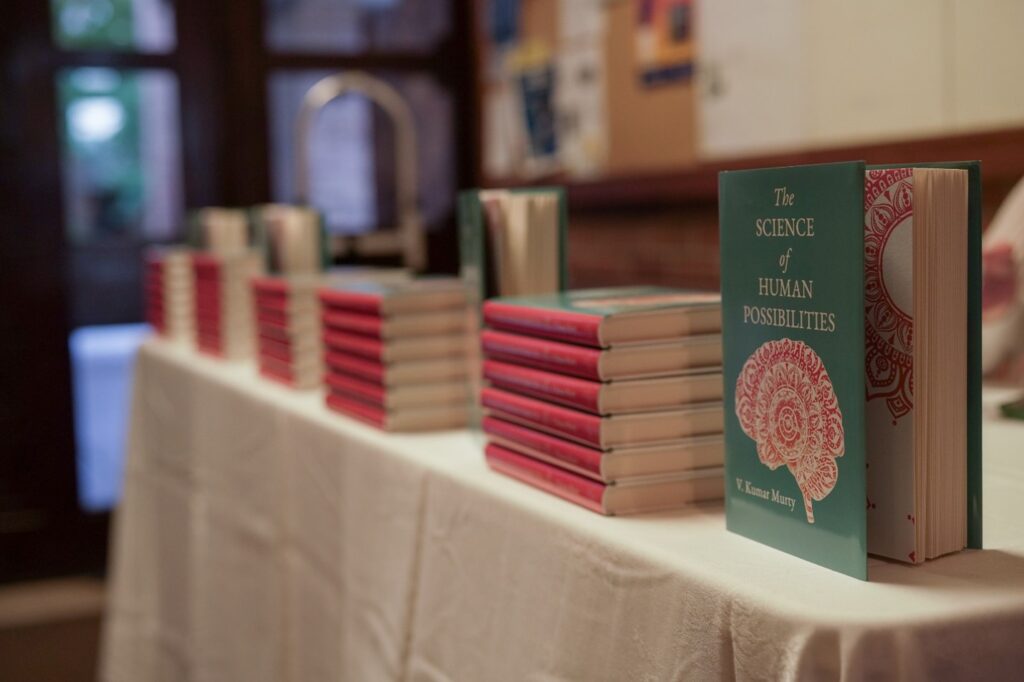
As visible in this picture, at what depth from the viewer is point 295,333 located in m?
1.86

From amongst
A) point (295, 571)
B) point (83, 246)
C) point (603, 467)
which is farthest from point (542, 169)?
point (603, 467)

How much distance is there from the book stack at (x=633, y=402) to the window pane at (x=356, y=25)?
13.2ft

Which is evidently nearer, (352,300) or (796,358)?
(796,358)

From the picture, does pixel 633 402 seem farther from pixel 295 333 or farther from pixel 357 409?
pixel 295 333

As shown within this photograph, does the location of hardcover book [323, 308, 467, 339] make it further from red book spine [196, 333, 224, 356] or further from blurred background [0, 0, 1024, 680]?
blurred background [0, 0, 1024, 680]

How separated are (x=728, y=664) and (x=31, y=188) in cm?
414

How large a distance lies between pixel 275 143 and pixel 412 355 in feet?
11.6

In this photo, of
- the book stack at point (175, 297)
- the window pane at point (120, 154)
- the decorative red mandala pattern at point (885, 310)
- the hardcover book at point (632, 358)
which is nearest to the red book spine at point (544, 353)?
the hardcover book at point (632, 358)

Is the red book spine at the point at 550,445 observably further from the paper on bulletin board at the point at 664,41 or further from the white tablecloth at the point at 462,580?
the paper on bulletin board at the point at 664,41

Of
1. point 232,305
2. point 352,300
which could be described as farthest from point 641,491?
point 232,305

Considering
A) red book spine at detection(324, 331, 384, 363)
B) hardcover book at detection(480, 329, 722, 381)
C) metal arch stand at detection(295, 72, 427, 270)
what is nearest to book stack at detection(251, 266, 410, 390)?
red book spine at detection(324, 331, 384, 363)

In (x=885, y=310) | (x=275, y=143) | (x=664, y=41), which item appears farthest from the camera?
(x=275, y=143)

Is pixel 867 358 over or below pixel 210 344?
over

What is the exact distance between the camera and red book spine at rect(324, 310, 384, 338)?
4.83ft
